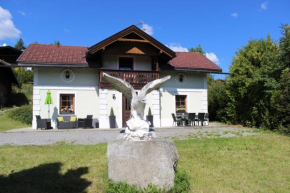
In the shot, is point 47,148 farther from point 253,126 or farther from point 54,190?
point 253,126

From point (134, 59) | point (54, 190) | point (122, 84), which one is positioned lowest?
point (54, 190)

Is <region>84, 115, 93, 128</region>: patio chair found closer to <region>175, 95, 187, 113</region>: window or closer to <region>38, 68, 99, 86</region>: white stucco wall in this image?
<region>38, 68, 99, 86</region>: white stucco wall

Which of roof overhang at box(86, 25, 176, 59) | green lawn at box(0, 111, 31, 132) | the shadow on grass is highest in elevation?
roof overhang at box(86, 25, 176, 59)

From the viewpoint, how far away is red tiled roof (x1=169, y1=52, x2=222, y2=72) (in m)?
15.6

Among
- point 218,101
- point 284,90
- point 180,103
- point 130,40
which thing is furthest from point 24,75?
point 284,90

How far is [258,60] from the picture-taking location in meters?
12.6

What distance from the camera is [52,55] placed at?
571 inches

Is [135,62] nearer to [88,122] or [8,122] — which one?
[88,122]

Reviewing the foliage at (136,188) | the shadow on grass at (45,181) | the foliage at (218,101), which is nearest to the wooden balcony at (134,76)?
the foliage at (218,101)

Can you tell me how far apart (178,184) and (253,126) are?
1015cm

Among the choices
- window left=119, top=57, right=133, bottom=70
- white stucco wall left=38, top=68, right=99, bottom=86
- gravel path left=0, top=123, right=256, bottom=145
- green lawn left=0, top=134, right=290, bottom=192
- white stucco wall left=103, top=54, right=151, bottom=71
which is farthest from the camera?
window left=119, top=57, right=133, bottom=70

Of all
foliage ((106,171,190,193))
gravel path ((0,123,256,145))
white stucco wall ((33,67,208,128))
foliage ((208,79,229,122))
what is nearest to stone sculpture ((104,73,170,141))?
foliage ((106,171,190,193))

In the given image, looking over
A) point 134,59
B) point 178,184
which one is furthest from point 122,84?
point 134,59

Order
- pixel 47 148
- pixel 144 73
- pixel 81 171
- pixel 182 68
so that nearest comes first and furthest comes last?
pixel 81 171
pixel 47 148
pixel 144 73
pixel 182 68
